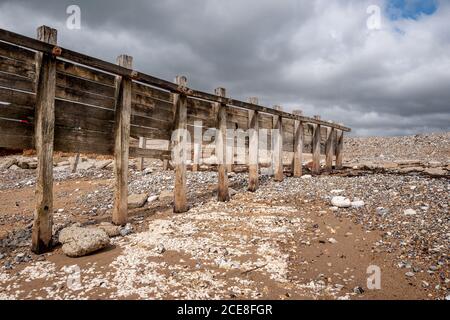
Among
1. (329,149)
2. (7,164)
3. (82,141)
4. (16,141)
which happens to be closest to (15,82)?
(16,141)

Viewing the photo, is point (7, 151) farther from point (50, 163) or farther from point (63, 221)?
point (50, 163)

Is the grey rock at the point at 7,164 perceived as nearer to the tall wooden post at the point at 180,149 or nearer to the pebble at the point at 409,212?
the tall wooden post at the point at 180,149

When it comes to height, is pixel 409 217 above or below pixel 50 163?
below

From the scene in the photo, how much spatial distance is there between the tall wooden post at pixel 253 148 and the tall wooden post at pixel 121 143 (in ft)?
14.9

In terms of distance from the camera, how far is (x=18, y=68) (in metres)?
4.87

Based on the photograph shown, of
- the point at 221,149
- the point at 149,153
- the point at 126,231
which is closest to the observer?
the point at 126,231

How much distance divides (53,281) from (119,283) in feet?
2.85

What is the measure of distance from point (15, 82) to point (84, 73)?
1151 mm

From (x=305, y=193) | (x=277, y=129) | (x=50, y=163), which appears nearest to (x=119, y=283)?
(x=50, y=163)

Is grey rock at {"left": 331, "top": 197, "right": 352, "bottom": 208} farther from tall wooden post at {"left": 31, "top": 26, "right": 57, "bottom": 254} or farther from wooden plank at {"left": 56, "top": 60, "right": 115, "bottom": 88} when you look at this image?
tall wooden post at {"left": 31, "top": 26, "right": 57, "bottom": 254}

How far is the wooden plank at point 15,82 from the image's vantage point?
188 inches

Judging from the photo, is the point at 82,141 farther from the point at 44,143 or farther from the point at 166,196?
the point at 166,196

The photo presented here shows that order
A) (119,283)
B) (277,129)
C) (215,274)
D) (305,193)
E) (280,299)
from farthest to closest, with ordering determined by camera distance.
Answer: (277,129) < (305,193) < (215,274) < (119,283) < (280,299)

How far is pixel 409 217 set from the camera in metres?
6.45
